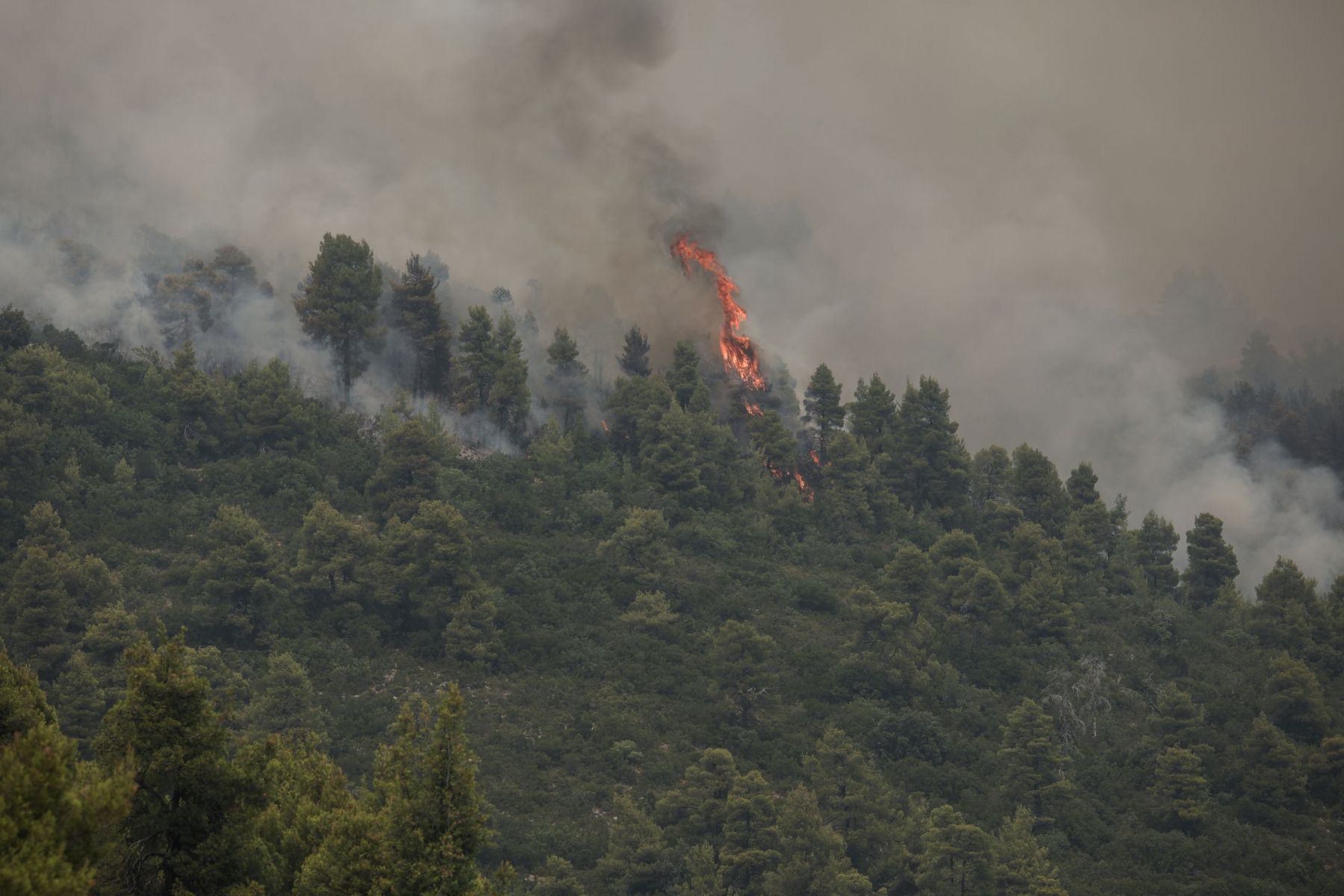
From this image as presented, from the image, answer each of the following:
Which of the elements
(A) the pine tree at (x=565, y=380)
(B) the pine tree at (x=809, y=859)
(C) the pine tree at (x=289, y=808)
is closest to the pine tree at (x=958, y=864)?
(B) the pine tree at (x=809, y=859)

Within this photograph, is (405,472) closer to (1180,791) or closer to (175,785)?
(1180,791)

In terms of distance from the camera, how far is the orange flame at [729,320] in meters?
120

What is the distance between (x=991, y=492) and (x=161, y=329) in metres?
70.1

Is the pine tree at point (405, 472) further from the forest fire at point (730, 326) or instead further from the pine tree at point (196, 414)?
the forest fire at point (730, 326)

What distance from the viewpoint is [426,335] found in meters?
107

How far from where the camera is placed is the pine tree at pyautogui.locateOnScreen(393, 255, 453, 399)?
107 metres

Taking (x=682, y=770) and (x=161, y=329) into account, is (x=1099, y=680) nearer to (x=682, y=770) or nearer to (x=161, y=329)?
(x=682, y=770)

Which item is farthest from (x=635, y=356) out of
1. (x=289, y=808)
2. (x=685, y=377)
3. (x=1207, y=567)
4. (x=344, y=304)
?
(x=289, y=808)

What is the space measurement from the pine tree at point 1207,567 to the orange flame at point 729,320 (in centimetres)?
3936

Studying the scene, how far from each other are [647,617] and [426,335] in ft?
113

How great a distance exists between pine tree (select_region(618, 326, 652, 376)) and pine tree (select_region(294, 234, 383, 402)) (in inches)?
890

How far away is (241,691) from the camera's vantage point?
67.4m

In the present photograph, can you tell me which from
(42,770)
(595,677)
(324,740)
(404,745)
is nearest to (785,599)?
(595,677)

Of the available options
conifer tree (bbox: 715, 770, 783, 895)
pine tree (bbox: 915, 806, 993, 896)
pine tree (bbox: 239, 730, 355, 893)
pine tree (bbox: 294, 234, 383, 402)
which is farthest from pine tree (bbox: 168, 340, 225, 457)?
pine tree (bbox: 915, 806, 993, 896)
